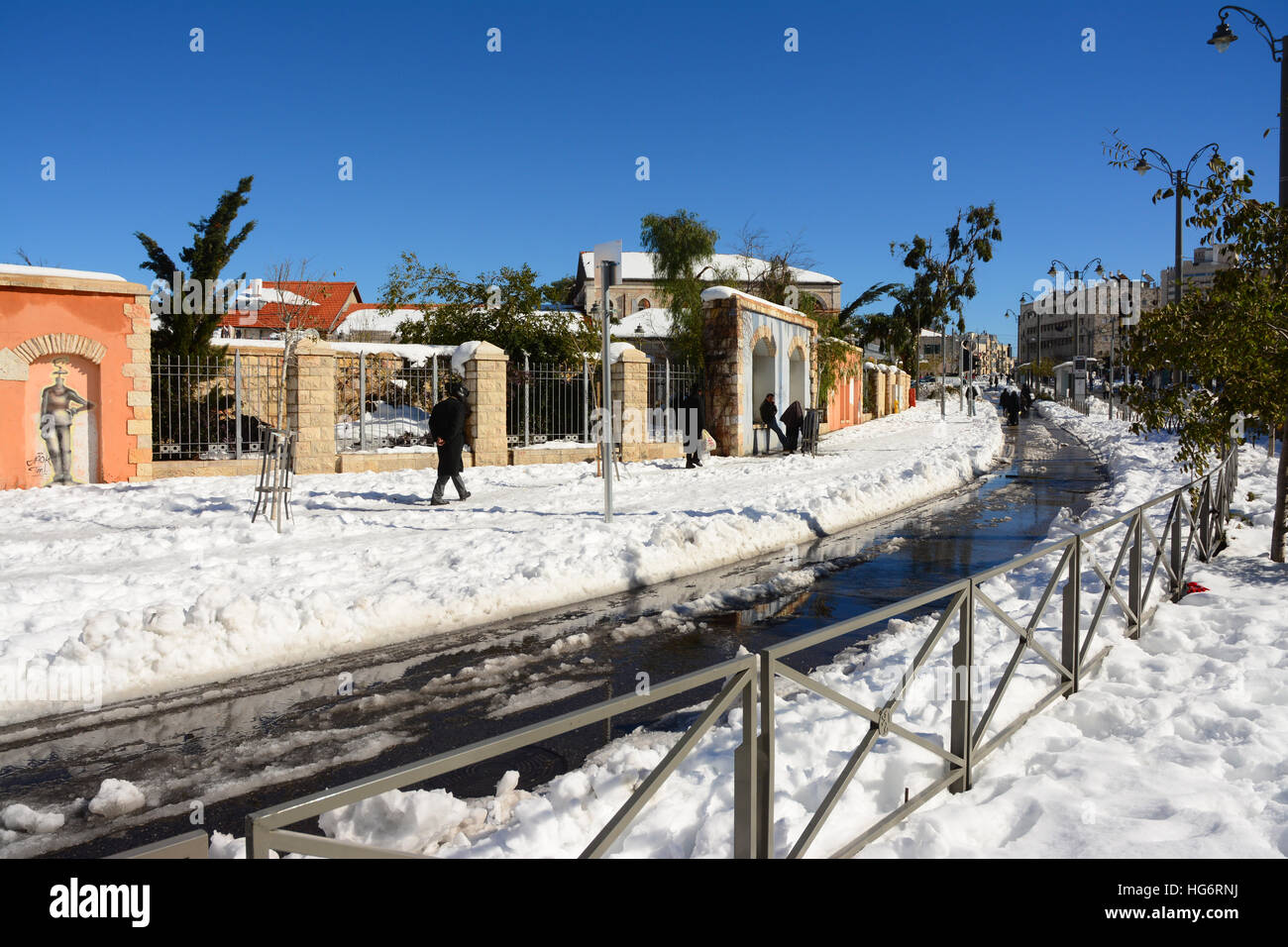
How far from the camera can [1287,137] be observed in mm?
9656

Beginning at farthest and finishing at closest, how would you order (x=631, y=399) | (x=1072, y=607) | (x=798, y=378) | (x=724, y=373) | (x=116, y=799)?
(x=798, y=378), (x=724, y=373), (x=631, y=399), (x=1072, y=607), (x=116, y=799)

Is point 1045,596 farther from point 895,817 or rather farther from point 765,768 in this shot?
point 765,768

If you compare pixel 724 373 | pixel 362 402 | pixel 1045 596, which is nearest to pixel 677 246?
pixel 724 373

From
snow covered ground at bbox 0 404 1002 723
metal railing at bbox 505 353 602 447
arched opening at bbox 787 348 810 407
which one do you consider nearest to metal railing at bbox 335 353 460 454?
metal railing at bbox 505 353 602 447

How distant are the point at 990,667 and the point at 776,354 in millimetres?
20627

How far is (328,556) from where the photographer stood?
31.2ft

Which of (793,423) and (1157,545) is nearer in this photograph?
(1157,545)

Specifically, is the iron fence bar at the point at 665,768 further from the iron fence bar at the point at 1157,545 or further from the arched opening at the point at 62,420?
the arched opening at the point at 62,420

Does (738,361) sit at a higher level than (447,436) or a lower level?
higher

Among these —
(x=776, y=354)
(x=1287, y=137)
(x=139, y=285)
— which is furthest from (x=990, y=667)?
(x=776, y=354)

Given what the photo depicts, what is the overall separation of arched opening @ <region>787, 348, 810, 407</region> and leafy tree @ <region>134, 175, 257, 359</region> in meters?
15.4

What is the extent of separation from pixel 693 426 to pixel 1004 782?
17.2 metres

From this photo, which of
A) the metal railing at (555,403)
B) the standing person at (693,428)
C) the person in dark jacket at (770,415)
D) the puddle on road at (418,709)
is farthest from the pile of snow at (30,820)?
the person in dark jacket at (770,415)
